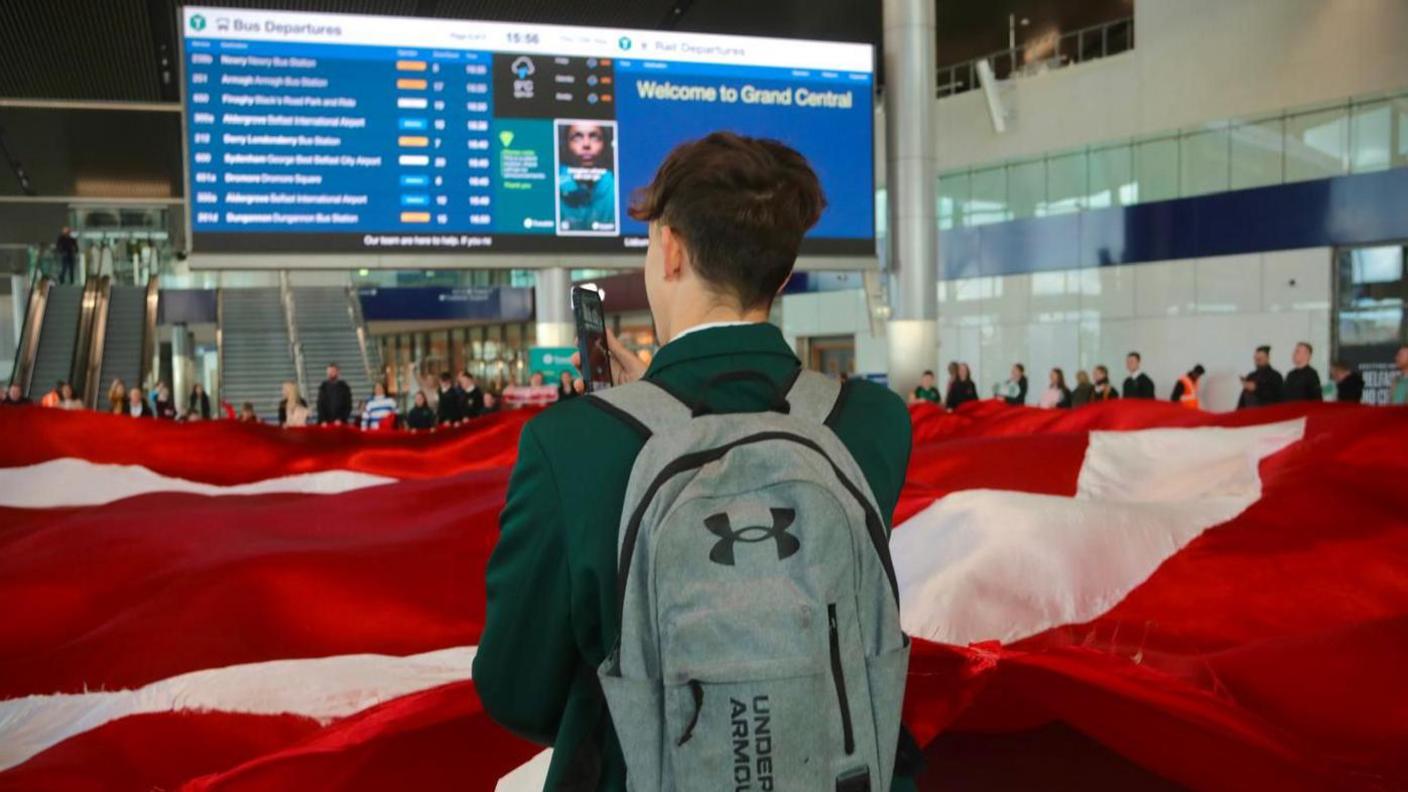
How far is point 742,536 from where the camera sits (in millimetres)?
1177

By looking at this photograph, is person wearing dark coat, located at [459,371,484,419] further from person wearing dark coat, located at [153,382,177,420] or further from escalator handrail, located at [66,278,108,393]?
escalator handrail, located at [66,278,108,393]

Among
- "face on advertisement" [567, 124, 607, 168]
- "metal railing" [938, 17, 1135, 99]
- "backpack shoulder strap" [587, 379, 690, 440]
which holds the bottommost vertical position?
"backpack shoulder strap" [587, 379, 690, 440]

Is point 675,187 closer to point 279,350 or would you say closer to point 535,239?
point 535,239

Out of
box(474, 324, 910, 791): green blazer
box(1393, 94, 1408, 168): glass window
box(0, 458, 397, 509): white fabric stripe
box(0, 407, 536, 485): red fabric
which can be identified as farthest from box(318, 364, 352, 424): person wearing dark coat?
box(474, 324, 910, 791): green blazer

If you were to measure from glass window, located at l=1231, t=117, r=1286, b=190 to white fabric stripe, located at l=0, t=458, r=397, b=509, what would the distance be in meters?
14.9

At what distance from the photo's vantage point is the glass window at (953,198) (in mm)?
21797

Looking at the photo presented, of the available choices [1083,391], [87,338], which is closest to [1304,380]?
[1083,391]

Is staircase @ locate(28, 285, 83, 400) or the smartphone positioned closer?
the smartphone

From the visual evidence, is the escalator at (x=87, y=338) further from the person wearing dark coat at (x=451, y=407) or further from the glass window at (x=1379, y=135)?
the glass window at (x=1379, y=135)

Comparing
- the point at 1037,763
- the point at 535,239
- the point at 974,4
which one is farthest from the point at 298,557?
the point at 974,4

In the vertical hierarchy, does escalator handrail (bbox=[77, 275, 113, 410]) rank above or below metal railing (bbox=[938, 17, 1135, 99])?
below

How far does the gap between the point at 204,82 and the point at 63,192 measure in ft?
78.1

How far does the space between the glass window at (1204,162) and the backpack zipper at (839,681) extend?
18268 mm

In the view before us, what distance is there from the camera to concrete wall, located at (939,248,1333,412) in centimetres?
1681
